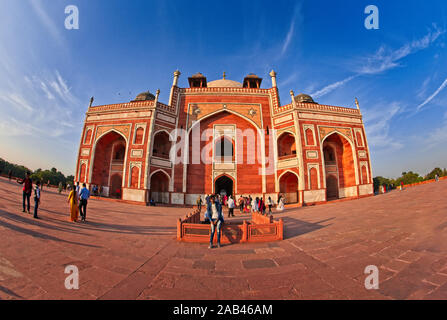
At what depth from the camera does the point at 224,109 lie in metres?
18.5

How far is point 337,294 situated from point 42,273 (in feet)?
12.8

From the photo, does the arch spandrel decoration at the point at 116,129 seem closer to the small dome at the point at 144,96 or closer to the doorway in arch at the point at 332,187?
the small dome at the point at 144,96

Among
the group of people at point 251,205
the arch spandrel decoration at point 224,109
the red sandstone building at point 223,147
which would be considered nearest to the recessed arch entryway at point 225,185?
the red sandstone building at point 223,147

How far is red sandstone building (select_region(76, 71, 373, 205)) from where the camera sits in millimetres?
16219

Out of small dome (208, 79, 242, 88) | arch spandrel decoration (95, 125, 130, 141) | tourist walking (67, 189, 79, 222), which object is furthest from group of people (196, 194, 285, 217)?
small dome (208, 79, 242, 88)

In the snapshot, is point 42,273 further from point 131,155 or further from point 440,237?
point 131,155

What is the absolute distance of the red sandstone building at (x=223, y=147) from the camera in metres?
16.2

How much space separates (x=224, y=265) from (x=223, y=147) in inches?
Result: 635

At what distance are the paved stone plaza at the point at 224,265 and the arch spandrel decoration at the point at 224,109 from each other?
594 inches

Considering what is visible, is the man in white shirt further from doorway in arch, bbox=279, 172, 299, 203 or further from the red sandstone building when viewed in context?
doorway in arch, bbox=279, 172, 299, 203

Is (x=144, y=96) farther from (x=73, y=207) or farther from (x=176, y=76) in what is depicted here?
(x=73, y=207)

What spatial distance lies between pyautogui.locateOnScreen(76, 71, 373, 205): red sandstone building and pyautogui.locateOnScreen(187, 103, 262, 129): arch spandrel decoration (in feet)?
0.35
